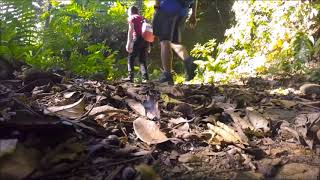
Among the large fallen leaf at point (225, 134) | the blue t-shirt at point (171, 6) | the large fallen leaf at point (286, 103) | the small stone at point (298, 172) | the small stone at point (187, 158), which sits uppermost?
the blue t-shirt at point (171, 6)

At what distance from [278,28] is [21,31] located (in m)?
4.23

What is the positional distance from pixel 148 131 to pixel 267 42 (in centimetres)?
517

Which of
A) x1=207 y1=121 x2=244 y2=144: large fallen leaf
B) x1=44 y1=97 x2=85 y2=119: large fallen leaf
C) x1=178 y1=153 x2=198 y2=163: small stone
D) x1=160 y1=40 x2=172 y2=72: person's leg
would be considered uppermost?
x1=160 y1=40 x2=172 y2=72: person's leg

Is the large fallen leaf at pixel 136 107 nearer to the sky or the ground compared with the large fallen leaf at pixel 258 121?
nearer to the sky

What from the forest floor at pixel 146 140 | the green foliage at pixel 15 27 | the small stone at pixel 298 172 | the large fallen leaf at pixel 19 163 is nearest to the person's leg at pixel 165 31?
the green foliage at pixel 15 27

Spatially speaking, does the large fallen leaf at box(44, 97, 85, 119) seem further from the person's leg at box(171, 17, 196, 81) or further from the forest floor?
the person's leg at box(171, 17, 196, 81)

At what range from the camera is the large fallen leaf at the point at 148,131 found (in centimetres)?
153

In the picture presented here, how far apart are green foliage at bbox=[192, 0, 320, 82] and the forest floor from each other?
307 cm

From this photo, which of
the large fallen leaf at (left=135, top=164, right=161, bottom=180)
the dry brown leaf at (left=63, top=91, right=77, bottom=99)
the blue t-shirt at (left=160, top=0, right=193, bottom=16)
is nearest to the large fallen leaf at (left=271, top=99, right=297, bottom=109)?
the dry brown leaf at (left=63, top=91, right=77, bottom=99)

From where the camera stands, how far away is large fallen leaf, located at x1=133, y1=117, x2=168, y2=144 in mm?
1534

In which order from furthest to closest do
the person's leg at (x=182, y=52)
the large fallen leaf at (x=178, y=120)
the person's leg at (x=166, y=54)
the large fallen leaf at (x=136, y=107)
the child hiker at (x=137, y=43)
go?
1. the child hiker at (x=137, y=43)
2. the person's leg at (x=182, y=52)
3. the person's leg at (x=166, y=54)
4. the large fallen leaf at (x=136, y=107)
5. the large fallen leaf at (x=178, y=120)

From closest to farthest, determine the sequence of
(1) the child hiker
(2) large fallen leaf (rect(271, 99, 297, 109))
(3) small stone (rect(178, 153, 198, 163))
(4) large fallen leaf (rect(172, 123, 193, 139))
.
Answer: (3) small stone (rect(178, 153, 198, 163))
(4) large fallen leaf (rect(172, 123, 193, 139))
(2) large fallen leaf (rect(271, 99, 297, 109))
(1) the child hiker

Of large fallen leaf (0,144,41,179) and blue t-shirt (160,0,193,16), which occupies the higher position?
blue t-shirt (160,0,193,16)

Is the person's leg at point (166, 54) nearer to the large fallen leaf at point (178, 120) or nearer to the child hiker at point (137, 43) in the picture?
the child hiker at point (137, 43)
